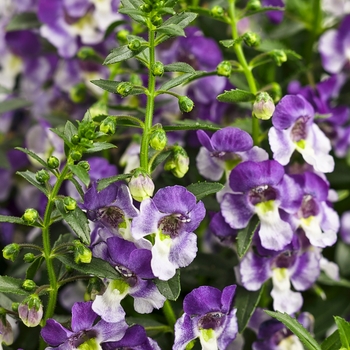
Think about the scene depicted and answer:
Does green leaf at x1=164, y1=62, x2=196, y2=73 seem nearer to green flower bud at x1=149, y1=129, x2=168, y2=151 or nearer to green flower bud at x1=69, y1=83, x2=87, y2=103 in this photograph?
green flower bud at x1=149, y1=129, x2=168, y2=151

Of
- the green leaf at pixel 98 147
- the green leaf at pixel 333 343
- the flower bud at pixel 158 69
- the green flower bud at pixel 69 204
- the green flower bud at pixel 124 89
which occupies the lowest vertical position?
the green leaf at pixel 333 343

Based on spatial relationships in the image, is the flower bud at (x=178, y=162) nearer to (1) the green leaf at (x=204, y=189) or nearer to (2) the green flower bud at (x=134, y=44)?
(1) the green leaf at (x=204, y=189)

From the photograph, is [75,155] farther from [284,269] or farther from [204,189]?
[284,269]

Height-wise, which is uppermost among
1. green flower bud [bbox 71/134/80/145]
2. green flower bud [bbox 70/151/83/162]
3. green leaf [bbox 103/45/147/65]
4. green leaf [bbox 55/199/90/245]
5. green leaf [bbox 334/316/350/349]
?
green leaf [bbox 103/45/147/65]

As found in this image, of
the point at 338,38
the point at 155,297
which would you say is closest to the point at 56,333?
the point at 155,297

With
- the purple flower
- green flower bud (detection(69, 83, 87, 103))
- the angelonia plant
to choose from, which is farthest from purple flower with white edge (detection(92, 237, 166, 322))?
the purple flower

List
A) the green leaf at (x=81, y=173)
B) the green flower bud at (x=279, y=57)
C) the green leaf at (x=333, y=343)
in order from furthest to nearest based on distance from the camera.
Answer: the green flower bud at (x=279, y=57), the green leaf at (x=333, y=343), the green leaf at (x=81, y=173)

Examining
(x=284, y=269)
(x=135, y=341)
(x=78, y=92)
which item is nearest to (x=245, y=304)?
(x=284, y=269)

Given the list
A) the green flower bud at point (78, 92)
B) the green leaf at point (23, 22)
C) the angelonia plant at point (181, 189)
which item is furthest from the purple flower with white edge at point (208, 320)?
the green leaf at point (23, 22)
